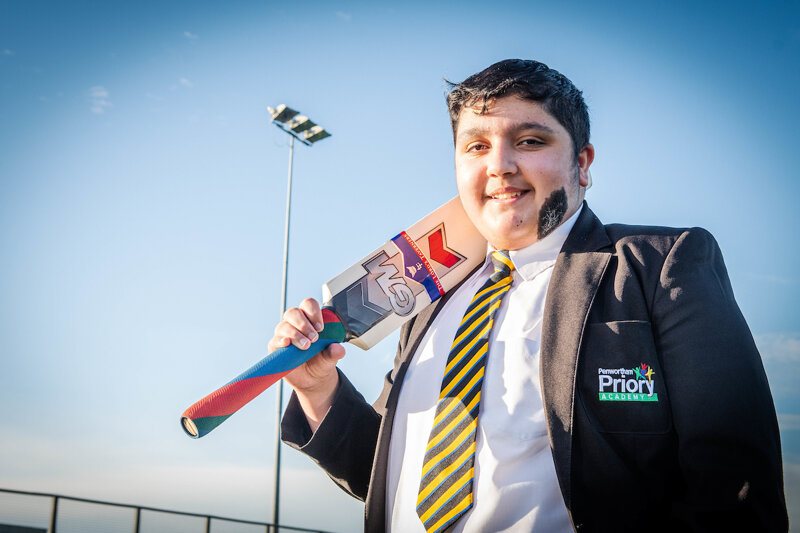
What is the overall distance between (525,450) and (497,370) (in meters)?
0.30

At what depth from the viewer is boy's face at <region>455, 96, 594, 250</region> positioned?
2.08m

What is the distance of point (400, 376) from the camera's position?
2232 mm

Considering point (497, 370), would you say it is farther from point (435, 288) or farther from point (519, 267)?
point (435, 288)

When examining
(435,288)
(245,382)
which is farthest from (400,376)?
(245,382)

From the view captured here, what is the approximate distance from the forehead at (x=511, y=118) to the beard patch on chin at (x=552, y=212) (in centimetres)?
24

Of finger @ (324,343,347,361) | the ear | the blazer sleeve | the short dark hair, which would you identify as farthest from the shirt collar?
finger @ (324,343,347,361)

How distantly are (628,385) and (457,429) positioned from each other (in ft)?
1.84

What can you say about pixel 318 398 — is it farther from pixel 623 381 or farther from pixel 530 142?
pixel 530 142

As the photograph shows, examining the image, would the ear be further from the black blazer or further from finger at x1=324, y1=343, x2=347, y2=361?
finger at x1=324, y1=343, x2=347, y2=361

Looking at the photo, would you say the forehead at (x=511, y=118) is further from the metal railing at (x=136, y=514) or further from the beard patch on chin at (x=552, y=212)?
the metal railing at (x=136, y=514)

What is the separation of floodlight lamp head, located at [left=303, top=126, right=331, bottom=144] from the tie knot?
34.4ft

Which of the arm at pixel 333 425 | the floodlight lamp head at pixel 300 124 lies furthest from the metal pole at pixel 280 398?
the arm at pixel 333 425

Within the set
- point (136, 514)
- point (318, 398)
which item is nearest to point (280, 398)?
point (136, 514)

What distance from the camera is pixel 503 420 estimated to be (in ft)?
5.85
